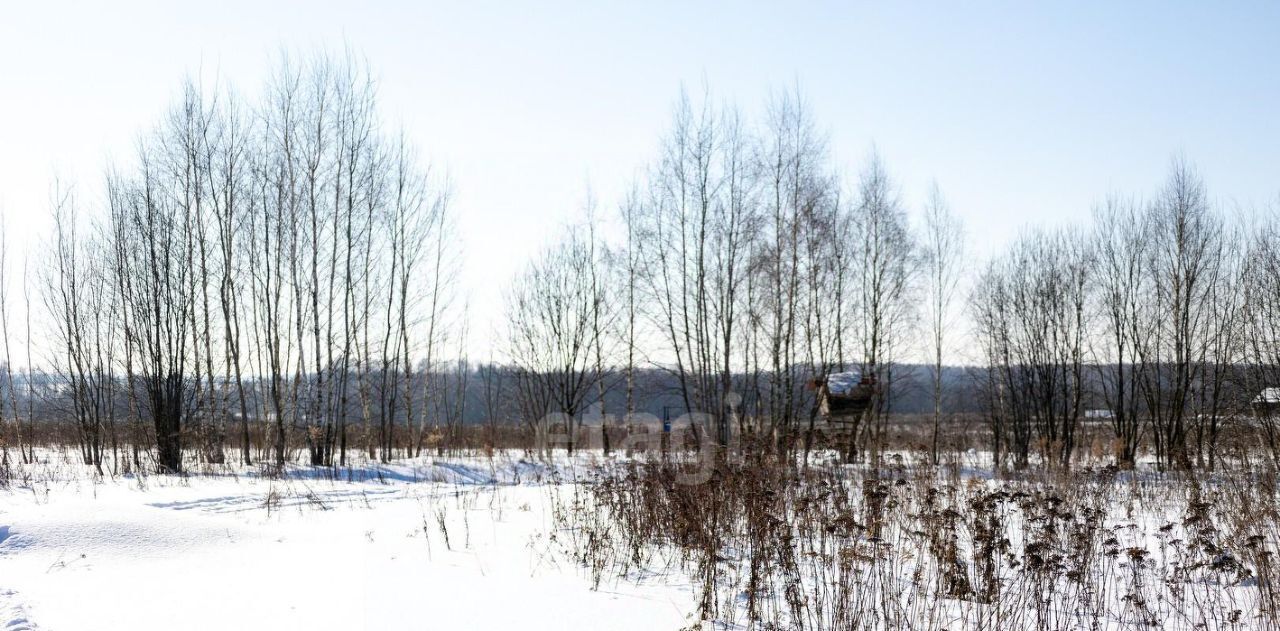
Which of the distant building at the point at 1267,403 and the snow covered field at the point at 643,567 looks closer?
the snow covered field at the point at 643,567

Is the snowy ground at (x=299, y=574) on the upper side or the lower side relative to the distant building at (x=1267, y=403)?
lower

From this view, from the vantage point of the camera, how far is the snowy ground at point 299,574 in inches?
165

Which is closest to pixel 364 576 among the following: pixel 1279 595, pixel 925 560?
pixel 925 560

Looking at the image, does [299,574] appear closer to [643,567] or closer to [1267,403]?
[643,567]

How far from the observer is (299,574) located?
519 centimetres

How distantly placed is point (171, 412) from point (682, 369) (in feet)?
35.7

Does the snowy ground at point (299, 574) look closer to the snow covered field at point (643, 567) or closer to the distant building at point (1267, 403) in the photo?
the snow covered field at point (643, 567)

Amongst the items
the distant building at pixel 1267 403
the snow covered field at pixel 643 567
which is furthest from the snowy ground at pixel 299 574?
the distant building at pixel 1267 403

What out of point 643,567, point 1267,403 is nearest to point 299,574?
point 643,567

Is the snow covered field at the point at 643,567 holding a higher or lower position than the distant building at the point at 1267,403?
lower

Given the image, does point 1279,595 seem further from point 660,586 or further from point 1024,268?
point 1024,268

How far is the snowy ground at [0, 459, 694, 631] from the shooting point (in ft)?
13.8

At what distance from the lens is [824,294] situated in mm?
19219

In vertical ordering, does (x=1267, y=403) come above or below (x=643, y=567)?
above
